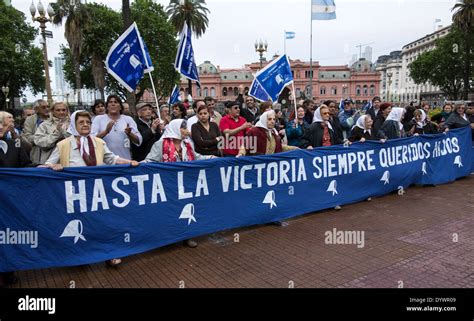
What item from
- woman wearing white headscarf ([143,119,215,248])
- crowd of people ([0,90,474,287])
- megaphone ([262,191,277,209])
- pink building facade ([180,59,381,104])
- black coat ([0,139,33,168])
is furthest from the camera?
pink building facade ([180,59,381,104])

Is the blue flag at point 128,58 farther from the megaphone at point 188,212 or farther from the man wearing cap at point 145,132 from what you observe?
the megaphone at point 188,212

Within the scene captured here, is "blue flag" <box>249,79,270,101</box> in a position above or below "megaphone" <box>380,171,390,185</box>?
above

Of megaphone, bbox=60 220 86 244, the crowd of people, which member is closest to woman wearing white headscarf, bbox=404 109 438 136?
the crowd of people

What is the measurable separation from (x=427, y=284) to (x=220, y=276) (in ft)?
7.11

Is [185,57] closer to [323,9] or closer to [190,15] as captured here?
[323,9]

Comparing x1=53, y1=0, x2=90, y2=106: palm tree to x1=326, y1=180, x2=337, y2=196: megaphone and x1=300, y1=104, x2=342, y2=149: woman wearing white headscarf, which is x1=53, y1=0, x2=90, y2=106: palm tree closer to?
x1=300, y1=104, x2=342, y2=149: woman wearing white headscarf

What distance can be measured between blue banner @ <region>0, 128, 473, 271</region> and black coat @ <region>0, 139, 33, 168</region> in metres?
0.49

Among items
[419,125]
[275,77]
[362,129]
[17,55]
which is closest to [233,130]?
[275,77]

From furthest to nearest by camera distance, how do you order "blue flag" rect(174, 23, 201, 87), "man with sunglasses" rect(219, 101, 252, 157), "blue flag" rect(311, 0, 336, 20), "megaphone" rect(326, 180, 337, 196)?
"blue flag" rect(311, 0, 336, 20), "blue flag" rect(174, 23, 201, 87), "megaphone" rect(326, 180, 337, 196), "man with sunglasses" rect(219, 101, 252, 157)

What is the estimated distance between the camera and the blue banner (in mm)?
3863

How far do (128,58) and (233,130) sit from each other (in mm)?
2140

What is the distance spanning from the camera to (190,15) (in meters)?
35.2

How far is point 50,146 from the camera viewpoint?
487 cm
